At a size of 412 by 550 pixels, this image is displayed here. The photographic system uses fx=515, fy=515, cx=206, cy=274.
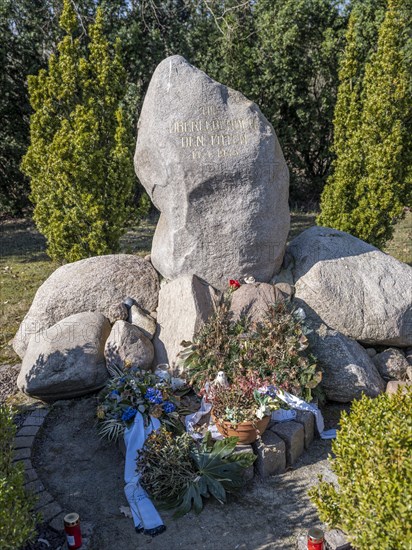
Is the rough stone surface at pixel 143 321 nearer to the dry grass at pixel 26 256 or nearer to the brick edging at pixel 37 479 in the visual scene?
the brick edging at pixel 37 479

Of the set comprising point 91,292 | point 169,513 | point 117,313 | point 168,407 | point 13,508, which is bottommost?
point 169,513

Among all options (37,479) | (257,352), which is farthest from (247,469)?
(37,479)

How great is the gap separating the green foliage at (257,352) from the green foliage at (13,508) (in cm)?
207

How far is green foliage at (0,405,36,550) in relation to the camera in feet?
10.3

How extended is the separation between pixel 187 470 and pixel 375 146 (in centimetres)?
664

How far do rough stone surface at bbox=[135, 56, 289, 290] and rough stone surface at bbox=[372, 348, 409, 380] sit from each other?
5.86 feet

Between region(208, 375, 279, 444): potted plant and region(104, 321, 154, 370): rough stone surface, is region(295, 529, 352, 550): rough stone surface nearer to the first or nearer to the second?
region(208, 375, 279, 444): potted plant

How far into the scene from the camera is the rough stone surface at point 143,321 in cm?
609

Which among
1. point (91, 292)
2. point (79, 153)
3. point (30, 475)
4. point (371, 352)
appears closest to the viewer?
point (30, 475)

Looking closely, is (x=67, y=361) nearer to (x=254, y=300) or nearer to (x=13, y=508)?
(x=254, y=300)

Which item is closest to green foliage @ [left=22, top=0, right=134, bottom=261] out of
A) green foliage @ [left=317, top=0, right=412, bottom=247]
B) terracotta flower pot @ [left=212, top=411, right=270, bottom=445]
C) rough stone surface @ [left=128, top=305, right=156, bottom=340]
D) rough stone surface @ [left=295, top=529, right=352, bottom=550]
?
rough stone surface @ [left=128, top=305, right=156, bottom=340]

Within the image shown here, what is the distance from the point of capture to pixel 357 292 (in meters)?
6.04

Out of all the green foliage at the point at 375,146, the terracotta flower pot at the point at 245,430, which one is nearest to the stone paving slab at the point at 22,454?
the terracotta flower pot at the point at 245,430

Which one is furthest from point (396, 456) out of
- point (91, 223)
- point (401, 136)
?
point (401, 136)
